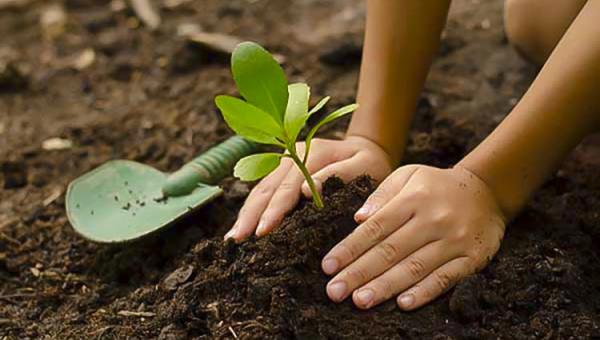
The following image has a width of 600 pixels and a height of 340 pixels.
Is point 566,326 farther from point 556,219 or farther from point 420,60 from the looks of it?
point 420,60

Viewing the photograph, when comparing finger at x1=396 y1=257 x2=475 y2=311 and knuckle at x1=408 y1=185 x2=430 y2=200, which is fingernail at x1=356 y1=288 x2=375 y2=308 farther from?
knuckle at x1=408 y1=185 x2=430 y2=200

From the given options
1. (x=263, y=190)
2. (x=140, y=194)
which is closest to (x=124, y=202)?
(x=140, y=194)

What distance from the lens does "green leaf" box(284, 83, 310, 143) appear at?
1260mm

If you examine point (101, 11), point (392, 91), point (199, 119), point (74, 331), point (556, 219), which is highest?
point (392, 91)

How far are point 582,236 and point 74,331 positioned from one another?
0.82 metres

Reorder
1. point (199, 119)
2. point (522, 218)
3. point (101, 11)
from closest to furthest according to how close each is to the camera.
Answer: point (522, 218)
point (199, 119)
point (101, 11)

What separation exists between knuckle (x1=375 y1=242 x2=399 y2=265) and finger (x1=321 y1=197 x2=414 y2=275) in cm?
1

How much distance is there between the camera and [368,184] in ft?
4.66

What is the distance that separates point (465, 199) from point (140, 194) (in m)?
0.63

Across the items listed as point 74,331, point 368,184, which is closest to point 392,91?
point 368,184

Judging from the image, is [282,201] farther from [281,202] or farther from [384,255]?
[384,255]

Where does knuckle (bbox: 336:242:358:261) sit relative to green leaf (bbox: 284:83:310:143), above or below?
below

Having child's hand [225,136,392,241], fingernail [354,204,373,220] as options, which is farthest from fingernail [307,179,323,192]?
fingernail [354,204,373,220]

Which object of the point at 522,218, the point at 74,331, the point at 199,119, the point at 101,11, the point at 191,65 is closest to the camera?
the point at 74,331
